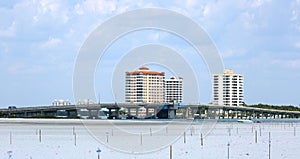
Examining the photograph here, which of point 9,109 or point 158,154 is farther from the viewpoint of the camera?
point 9,109

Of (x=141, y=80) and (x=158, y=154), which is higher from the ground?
(x=141, y=80)

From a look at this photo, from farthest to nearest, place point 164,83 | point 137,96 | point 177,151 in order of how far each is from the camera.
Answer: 1. point 164,83
2. point 137,96
3. point 177,151

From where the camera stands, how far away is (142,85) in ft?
380

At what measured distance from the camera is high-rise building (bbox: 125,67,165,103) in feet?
363

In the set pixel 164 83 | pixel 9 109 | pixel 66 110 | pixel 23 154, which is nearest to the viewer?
pixel 23 154

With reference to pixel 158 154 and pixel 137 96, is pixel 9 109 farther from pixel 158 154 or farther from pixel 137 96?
pixel 158 154

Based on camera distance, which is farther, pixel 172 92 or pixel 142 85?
pixel 172 92

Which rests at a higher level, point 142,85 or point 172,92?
point 142,85

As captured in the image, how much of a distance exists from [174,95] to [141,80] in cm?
4871

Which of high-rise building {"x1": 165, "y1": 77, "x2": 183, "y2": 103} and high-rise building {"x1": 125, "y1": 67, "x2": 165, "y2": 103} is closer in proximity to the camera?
high-rise building {"x1": 125, "y1": 67, "x2": 165, "y2": 103}

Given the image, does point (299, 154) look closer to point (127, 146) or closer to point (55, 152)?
point (127, 146)

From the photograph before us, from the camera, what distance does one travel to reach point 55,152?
51781mm

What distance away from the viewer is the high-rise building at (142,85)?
11069 cm

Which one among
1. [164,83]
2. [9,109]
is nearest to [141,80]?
[164,83]
